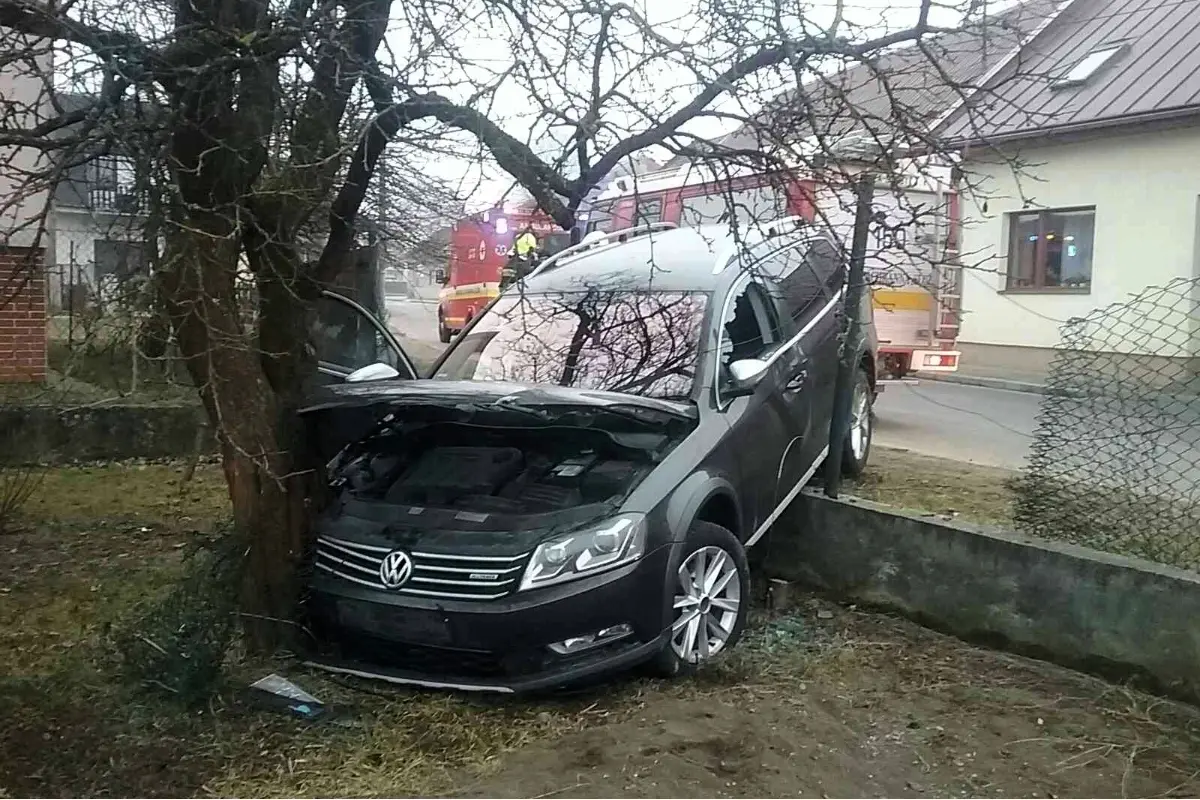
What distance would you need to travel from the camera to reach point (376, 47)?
4777 mm

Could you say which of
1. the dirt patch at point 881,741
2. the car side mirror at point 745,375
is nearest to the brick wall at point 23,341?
the car side mirror at point 745,375

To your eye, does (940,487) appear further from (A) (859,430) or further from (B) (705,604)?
(B) (705,604)

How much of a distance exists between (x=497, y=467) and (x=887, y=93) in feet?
8.14

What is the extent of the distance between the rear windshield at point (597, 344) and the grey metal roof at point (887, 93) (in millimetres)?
774

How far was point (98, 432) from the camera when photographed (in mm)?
9430

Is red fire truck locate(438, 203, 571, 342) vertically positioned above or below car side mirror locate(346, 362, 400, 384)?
above

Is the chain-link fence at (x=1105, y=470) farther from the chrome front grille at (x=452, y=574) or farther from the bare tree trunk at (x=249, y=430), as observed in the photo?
the bare tree trunk at (x=249, y=430)

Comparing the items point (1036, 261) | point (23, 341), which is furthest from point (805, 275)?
point (1036, 261)

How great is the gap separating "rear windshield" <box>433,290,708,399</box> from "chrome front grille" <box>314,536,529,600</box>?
50.1 inches

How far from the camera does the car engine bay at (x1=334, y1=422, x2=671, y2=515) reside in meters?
4.59

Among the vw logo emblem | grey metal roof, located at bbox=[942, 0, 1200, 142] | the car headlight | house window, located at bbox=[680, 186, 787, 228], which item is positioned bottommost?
the vw logo emblem

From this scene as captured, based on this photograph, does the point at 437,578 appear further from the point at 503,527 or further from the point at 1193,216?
the point at 1193,216

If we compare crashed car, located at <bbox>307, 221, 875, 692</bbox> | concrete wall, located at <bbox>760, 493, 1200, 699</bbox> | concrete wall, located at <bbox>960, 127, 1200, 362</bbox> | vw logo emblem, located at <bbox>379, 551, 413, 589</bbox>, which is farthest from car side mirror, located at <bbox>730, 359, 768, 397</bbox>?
concrete wall, located at <bbox>960, 127, 1200, 362</bbox>

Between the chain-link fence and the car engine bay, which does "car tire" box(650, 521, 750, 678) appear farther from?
the chain-link fence
